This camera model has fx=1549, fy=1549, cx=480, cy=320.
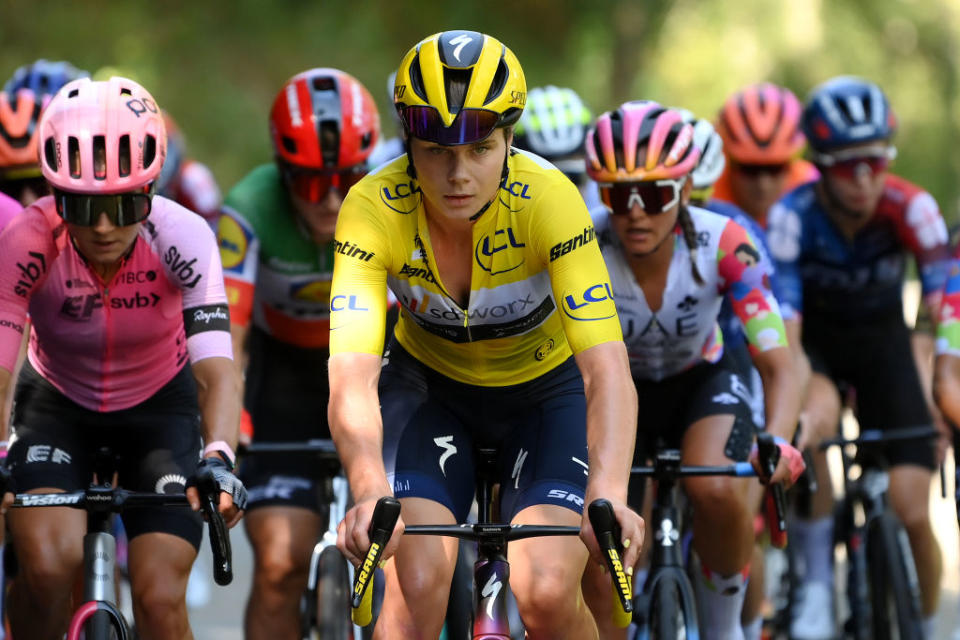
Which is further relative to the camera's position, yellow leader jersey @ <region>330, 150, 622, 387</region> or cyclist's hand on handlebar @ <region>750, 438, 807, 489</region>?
cyclist's hand on handlebar @ <region>750, 438, 807, 489</region>

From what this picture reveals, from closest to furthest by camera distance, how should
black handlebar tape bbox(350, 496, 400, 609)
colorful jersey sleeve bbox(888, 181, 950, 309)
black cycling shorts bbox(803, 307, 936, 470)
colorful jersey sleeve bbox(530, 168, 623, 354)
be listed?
1. black handlebar tape bbox(350, 496, 400, 609)
2. colorful jersey sleeve bbox(530, 168, 623, 354)
3. colorful jersey sleeve bbox(888, 181, 950, 309)
4. black cycling shorts bbox(803, 307, 936, 470)

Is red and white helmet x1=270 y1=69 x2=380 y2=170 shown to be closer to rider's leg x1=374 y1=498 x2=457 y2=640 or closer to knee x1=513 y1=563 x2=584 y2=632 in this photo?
rider's leg x1=374 y1=498 x2=457 y2=640

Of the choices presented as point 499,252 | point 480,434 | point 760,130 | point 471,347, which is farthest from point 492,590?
point 760,130

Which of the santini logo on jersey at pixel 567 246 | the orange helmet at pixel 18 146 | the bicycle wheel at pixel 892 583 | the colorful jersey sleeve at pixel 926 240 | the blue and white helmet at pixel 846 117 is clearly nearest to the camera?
the santini logo on jersey at pixel 567 246

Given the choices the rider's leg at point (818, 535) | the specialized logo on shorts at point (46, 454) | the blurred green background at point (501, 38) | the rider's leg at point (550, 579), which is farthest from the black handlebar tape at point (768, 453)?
the blurred green background at point (501, 38)

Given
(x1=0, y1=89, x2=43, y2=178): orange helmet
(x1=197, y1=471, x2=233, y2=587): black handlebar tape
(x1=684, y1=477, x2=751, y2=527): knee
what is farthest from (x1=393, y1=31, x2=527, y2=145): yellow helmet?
(x1=0, y1=89, x2=43, y2=178): orange helmet

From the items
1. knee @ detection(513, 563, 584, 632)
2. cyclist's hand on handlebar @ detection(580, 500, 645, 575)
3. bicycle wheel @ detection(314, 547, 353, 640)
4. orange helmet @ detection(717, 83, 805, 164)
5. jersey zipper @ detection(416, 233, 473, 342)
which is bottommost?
knee @ detection(513, 563, 584, 632)

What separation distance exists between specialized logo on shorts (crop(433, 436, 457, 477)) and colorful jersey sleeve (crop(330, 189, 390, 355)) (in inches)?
19.1

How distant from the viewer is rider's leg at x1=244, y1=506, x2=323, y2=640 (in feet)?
20.9

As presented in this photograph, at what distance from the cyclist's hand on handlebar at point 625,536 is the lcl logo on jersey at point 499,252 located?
1.03m

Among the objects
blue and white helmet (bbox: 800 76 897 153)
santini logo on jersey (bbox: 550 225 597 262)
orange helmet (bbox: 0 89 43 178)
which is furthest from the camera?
blue and white helmet (bbox: 800 76 897 153)

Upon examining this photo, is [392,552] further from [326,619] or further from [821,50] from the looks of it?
[821,50]

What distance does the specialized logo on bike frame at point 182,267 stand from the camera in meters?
5.34

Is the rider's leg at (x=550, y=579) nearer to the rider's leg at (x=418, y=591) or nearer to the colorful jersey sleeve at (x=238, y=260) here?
the rider's leg at (x=418, y=591)
